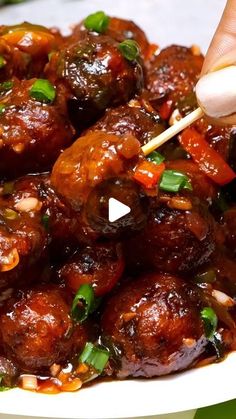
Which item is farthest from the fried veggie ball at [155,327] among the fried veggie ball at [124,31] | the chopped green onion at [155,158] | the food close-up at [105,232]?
the fried veggie ball at [124,31]

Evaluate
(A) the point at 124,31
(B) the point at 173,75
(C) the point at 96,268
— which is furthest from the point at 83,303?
(A) the point at 124,31

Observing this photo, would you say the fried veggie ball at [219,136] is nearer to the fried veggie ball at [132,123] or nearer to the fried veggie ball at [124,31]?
the fried veggie ball at [132,123]

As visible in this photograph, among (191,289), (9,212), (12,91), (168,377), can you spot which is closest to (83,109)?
(12,91)

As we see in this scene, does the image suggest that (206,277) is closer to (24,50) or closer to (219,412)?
(219,412)

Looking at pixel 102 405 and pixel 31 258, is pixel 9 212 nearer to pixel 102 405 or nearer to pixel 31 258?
pixel 31 258

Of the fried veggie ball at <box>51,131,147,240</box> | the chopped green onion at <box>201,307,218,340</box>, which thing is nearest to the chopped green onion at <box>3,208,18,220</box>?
the fried veggie ball at <box>51,131,147,240</box>

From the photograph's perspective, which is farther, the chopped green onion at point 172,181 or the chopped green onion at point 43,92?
the chopped green onion at point 43,92

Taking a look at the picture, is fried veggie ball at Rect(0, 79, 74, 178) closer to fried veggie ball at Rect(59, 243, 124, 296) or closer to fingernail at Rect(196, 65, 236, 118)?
fried veggie ball at Rect(59, 243, 124, 296)
